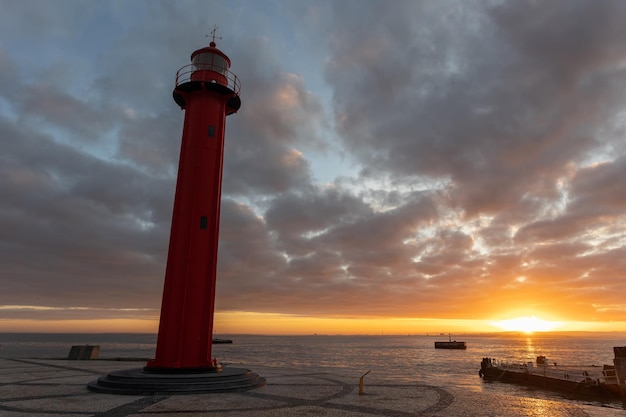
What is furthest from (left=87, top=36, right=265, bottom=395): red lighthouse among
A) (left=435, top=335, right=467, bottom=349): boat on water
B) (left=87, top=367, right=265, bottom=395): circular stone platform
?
(left=435, top=335, right=467, bottom=349): boat on water

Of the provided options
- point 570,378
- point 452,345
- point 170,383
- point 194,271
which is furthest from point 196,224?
point 452,345

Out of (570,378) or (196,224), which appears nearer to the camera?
(196,224)

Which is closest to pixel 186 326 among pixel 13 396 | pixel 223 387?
pixel 223 387

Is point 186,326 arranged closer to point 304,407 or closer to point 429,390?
point 304,407

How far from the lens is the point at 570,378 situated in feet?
122

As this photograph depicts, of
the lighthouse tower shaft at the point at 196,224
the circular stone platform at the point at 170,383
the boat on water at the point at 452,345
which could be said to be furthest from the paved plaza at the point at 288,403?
the boat on water at the point at 452,345

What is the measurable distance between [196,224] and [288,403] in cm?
932

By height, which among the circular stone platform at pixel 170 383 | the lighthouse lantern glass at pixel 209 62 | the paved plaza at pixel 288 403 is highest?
the lighthouse lantern glass at pixel 209 62

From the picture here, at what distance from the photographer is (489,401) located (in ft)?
52.0

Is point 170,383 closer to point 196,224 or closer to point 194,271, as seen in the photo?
point 194,271

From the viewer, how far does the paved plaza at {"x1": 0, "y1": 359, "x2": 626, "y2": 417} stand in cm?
1329

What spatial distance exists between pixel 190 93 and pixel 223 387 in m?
15.0

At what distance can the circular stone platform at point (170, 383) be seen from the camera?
53.4 feet

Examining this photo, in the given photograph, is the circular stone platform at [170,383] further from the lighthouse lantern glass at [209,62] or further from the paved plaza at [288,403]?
the lighthouse lantern glass at [209,62]
